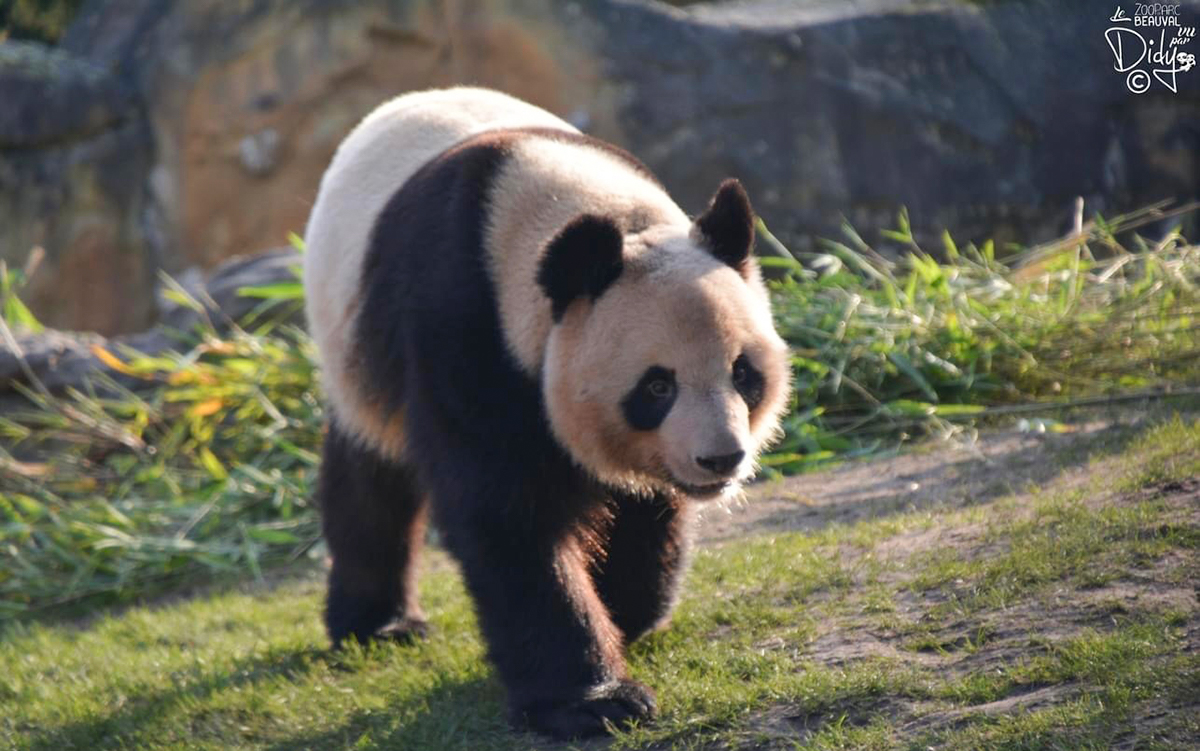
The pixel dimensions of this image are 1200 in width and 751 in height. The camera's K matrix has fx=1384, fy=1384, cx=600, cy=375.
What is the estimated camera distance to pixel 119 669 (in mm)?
5656

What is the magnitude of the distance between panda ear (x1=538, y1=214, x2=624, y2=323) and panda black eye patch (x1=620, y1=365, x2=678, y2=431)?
0.95 ft

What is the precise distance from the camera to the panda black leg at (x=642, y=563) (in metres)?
4.50

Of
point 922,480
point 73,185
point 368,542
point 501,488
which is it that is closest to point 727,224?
point 501,488

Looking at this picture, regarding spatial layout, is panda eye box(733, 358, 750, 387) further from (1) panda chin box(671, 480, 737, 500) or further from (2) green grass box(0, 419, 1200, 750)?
(2) green grass box(0, 419, 1200, 750)

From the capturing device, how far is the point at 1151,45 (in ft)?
31.7

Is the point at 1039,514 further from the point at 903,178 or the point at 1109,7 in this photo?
the point at 1109,7

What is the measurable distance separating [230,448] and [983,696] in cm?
552

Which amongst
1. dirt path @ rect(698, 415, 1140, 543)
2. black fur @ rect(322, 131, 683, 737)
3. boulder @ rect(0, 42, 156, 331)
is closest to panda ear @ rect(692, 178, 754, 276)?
black fur @ rect(322, 131, 683, 737)

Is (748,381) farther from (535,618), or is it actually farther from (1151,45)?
(1151,45)

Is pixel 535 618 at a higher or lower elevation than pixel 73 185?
higher

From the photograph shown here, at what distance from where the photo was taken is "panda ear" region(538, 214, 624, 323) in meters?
3.86

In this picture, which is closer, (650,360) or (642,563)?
(650,360)

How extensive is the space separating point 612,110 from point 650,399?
22.9 feet

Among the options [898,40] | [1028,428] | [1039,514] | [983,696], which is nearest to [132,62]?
[898,40]
